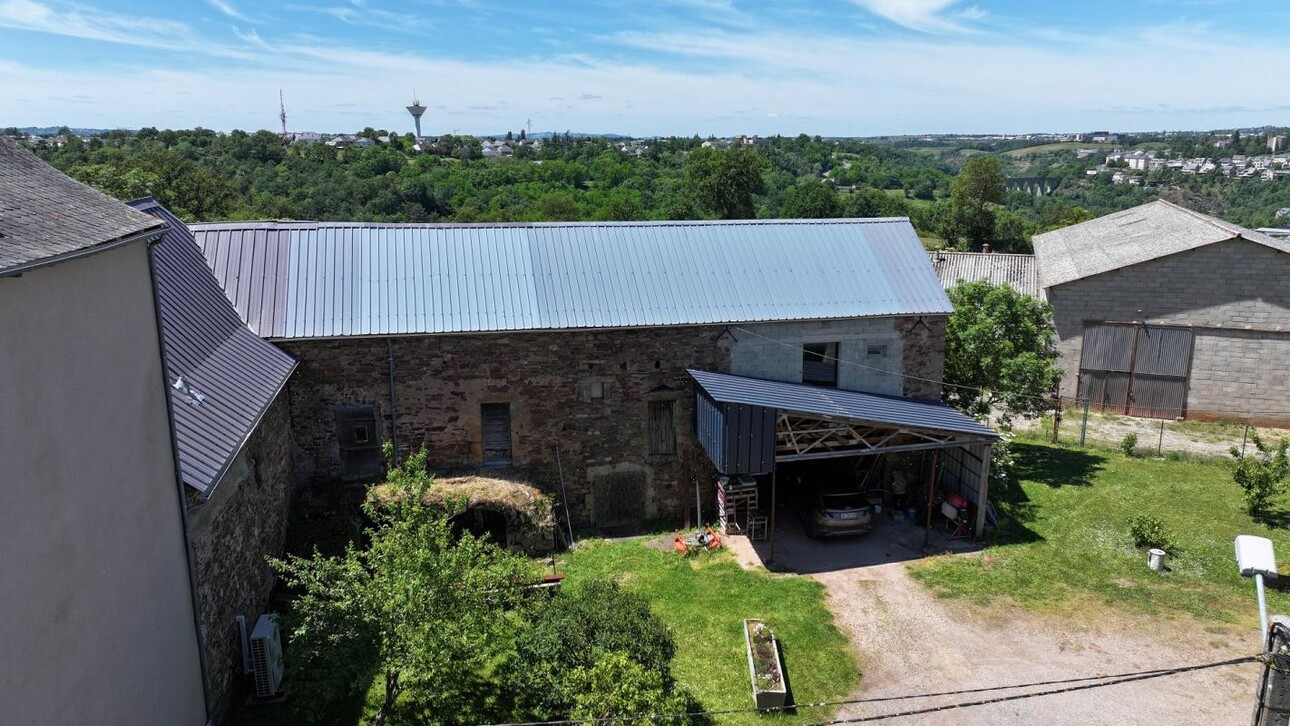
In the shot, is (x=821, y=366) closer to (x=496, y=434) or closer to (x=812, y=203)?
(x=496, y=434)

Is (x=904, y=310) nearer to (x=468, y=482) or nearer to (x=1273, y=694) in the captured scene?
(x=468, y=482)

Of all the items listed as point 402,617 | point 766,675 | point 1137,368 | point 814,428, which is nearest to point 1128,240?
point 1137,368

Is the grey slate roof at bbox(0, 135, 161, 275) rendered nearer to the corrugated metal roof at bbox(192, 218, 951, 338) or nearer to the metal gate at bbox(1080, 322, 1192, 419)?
the corrugated metal roof at bbox(192, 218, 951, 338)

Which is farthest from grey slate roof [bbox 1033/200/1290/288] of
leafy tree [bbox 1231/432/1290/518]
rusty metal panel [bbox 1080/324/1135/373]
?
leafy tree [bbox 1231/432/1290/518]

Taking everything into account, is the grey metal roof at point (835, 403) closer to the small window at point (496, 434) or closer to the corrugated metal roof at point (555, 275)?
the corrugated metal roof at point (555, 275)

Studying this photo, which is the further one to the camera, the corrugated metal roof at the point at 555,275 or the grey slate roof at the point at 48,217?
the corrugated metal roof at the point at 555,275

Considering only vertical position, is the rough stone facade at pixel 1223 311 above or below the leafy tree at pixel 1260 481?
above

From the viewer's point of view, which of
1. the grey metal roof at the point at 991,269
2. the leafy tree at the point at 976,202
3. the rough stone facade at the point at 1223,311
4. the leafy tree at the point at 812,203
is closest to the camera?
the rough stone facade at the point at 1223,311

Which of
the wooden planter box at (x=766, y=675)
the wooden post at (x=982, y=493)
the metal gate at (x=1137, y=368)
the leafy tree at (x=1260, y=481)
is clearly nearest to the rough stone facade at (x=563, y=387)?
the wooden post at (x=982, y=493)
